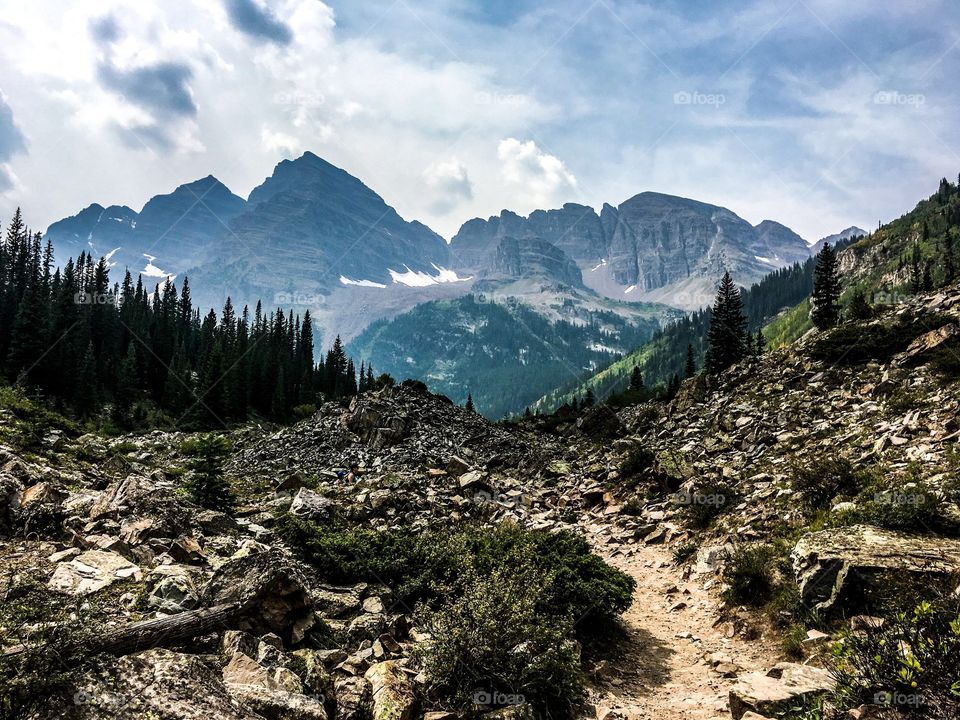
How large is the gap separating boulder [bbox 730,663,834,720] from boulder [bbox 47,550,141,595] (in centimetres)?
971

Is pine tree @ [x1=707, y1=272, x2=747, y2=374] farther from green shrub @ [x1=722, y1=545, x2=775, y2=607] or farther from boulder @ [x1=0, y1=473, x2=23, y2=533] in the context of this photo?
boulder @ [x1=0, y1=473, x2=23, y2=533]

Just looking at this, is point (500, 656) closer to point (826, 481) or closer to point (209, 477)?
point (826, 481)

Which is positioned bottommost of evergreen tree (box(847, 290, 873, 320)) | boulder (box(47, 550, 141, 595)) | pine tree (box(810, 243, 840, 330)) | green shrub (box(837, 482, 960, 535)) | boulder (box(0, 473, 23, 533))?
boulder (box(47, 550, 141, 595))

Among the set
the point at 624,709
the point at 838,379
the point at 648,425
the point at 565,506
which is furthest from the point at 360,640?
the point at 648,425

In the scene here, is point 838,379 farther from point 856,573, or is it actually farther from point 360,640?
point 360,640

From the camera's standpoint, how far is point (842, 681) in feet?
19.4

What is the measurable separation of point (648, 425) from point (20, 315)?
6610cm
